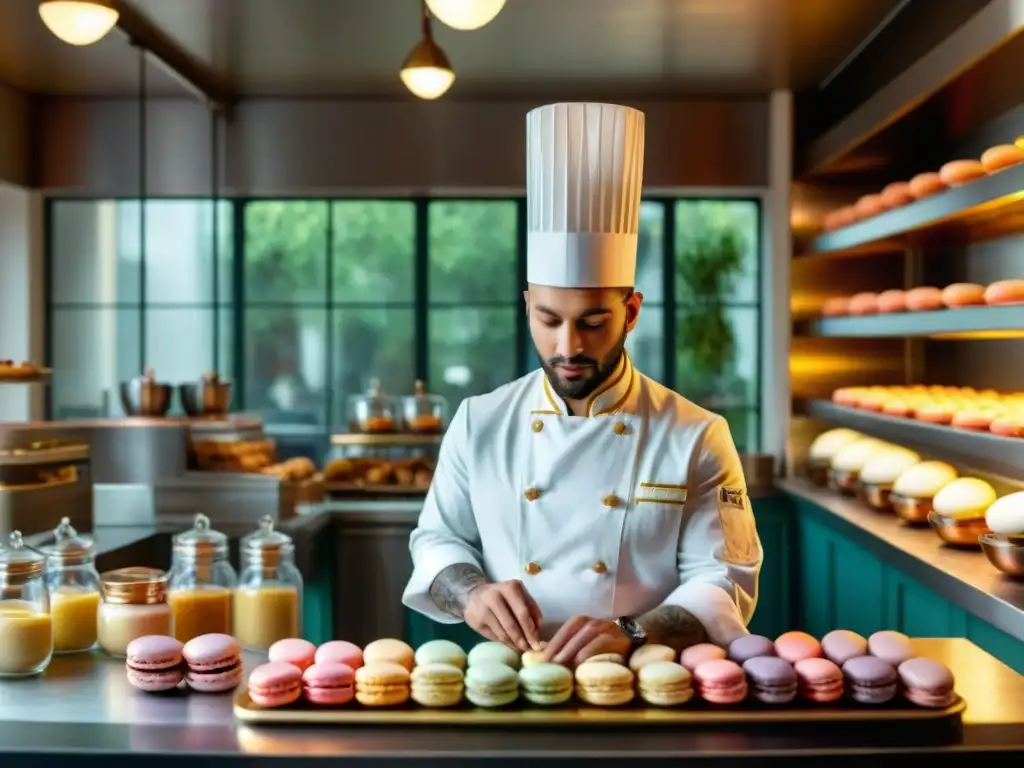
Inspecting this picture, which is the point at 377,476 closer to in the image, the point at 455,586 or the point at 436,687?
the point at 455,586

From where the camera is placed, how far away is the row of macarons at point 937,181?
3328 millimetres

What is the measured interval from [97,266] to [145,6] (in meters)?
2.16

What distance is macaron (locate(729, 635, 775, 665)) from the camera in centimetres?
176

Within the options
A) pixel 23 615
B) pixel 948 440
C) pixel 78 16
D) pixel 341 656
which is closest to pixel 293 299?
pixel 78 16

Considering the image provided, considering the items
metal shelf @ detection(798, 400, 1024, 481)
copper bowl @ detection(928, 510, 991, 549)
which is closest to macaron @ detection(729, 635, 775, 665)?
metal shelf @ detection(798, 400, 1024, 481)

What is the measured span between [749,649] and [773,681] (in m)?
0.12

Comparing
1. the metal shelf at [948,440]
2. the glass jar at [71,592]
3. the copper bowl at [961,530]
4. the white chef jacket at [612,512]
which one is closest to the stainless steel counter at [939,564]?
the copper bowl at [961,530]

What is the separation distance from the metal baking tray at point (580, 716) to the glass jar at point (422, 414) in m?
3.68

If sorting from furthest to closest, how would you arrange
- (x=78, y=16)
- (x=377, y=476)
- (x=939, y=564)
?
(x=377, y=476) < (x=78, y=16) < (x=939, y=564)

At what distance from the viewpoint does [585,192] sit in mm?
2146

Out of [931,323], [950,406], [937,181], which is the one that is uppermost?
[937,181]

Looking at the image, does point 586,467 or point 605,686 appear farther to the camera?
point 586,467

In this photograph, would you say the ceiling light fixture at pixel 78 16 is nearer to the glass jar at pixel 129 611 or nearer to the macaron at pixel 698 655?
the glass jar at pixel 129 611

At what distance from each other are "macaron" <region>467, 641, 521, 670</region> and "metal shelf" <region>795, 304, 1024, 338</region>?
194 cm
